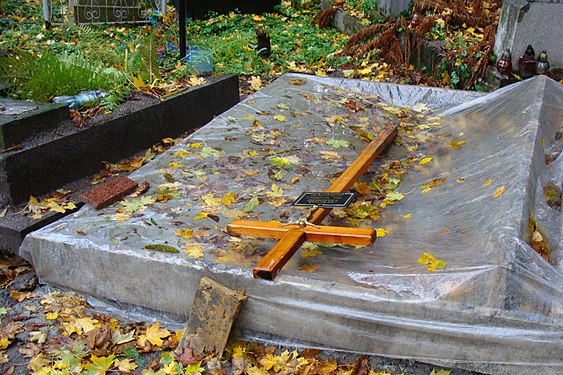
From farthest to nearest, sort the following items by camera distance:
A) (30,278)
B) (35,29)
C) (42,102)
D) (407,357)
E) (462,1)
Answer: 1. (35,29)
2. (462,1)
3. (42,102)
4. (30,278)
5. (407,357)

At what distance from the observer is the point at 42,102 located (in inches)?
171

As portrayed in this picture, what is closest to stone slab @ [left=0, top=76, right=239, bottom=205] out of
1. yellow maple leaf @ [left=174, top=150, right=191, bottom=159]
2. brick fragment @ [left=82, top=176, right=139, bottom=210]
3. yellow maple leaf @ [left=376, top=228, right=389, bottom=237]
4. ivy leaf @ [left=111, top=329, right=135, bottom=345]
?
brick fragment @ [left=82, top=176, right=139, bottom=210]

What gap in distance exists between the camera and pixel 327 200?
3.10 meters

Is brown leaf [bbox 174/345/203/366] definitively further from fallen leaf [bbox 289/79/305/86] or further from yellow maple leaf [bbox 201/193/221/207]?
fallen leaf [bbox 289/79/305/86]

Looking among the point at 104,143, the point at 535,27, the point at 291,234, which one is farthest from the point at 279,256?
the point at 535,27

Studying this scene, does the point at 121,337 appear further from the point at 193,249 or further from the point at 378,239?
the point at 378,239

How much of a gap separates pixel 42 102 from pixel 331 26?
741 centimetres

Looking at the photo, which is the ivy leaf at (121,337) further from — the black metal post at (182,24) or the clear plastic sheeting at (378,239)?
the black metal post at (182,24)

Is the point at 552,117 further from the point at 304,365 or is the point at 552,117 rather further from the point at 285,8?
the point at 285,8

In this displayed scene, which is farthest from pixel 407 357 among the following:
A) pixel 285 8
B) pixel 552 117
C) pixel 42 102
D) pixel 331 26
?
pixel 285 8

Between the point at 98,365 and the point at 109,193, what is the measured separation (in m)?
1.26

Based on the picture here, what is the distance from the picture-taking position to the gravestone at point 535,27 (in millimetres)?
6011

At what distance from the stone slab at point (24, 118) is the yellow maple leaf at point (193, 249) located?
1.62 metres

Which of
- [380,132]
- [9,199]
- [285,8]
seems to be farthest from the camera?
[285,8]
